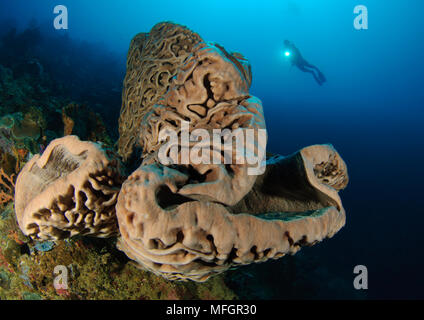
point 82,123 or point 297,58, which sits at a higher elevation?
point 297,58

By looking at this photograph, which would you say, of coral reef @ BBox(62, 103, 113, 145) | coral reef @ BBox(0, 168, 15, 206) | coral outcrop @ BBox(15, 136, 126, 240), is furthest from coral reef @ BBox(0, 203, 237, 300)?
coral reef @ BBox(62, 103, 113, 145)

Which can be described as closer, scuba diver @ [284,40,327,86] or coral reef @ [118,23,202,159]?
coral reef @ [118,23,202,159]

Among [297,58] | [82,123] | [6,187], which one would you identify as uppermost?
[297,58]

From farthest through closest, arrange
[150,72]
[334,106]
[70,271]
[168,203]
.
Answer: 1. [334,106]
2. [150,72]
3. [70,271]
4. [168,203]

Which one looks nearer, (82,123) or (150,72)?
(150,72)

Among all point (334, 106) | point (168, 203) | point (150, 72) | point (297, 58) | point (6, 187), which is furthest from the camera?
point (334, 106)

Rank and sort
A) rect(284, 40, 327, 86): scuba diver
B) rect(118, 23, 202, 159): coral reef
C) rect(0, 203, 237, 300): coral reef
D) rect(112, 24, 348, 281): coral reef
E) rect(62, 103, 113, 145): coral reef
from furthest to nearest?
rect(284, 40, 327, 86): scuba diver → rect(62, 103, 113, 145): coral reef → rect(118, 23, 202, 159): coral reef → rect(0, 203, 237, 300): coral reef → rect(112, 24, 348, 281): coral reef

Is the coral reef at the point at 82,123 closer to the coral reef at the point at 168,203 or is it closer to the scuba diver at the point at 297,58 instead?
the coral reef at the point at 168,203

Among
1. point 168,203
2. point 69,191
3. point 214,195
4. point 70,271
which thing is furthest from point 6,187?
point 214,195

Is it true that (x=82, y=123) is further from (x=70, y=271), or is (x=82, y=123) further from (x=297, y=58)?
(x=297, y=58)

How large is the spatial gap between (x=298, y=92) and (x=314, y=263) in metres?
81.7

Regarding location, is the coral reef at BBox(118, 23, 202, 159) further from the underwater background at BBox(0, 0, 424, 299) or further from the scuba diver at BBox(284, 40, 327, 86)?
the scuba diver at BBox(284, 40, 327, 86)

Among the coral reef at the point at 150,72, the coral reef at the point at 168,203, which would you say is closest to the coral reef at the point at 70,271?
the coral reef at the point at 168,203
